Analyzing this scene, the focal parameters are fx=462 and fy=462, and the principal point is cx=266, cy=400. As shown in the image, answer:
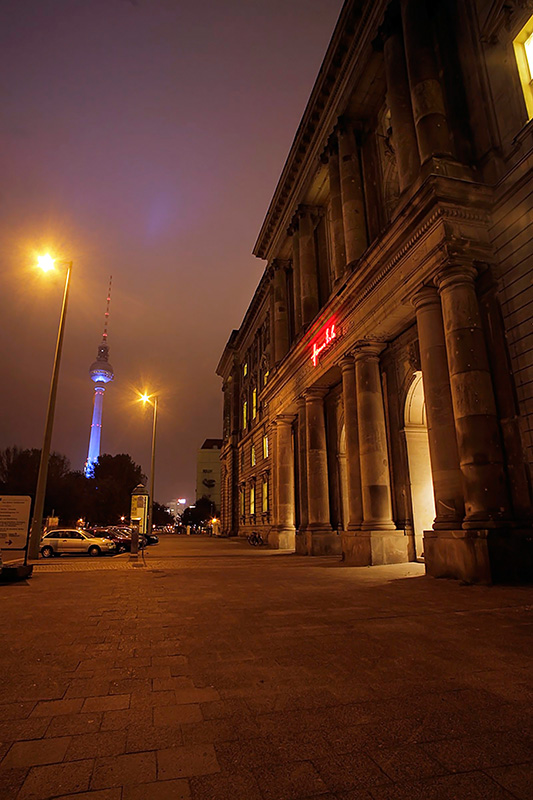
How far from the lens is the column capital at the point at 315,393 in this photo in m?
23.1

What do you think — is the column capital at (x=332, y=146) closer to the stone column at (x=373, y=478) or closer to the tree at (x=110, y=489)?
the stone column at (x=373, y=478)

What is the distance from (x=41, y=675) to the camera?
445cm

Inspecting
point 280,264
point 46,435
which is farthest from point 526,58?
point 46,435

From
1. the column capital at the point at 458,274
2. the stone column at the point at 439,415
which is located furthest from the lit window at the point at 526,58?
the stone column at the point at 439,415

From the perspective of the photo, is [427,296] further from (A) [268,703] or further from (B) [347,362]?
→ (A) [268,703]

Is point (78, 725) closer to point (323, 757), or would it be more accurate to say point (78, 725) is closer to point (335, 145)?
point (323, 757)

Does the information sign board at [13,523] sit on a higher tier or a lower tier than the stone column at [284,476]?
lower

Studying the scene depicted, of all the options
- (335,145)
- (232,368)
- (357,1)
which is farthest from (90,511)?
(357,1)

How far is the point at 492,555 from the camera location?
10.1 metres

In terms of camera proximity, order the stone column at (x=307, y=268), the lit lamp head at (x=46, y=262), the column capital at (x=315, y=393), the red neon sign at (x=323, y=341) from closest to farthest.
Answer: the red neon sign at (x=323, y=341), the lit lamp head at (x=46, y=262), the column capital at (x=315, y=393), the stone column at (x=307, y=268)

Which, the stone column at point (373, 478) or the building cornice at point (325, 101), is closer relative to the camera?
the stone column at point (373, 478)

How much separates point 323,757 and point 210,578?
10067mm

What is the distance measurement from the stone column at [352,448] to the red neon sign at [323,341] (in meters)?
1.55

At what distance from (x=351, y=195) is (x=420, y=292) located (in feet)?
29.5
